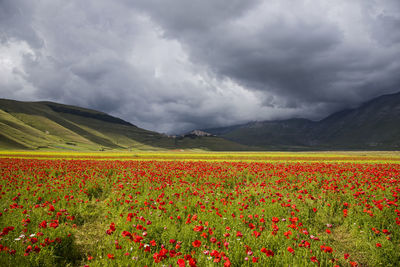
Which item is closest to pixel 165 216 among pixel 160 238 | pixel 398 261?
pixel 160 238

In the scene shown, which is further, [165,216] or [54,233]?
[165,216]

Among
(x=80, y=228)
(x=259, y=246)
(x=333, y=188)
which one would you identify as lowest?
(x=80, y=228)

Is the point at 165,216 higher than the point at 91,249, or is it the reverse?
the point at 165,216

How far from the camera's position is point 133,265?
448 centimetres

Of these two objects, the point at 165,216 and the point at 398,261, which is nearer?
the point at 398,261

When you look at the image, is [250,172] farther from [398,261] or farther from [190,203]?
[398,261]

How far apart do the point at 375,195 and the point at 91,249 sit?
12278 mm

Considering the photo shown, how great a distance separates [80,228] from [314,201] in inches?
401

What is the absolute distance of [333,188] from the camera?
9852mm

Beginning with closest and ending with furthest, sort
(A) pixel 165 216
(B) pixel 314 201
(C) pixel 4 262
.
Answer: (C) pixel 4 262, (A) pixel 165 216, (B) pixel 314 201

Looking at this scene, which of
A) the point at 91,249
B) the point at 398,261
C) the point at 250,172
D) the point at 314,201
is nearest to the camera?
the point at 398,261

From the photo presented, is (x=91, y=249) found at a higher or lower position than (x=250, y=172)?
lower

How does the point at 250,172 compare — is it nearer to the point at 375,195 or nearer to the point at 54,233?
the point at 375,195

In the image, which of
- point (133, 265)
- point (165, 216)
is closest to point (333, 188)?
point (165, 216)
